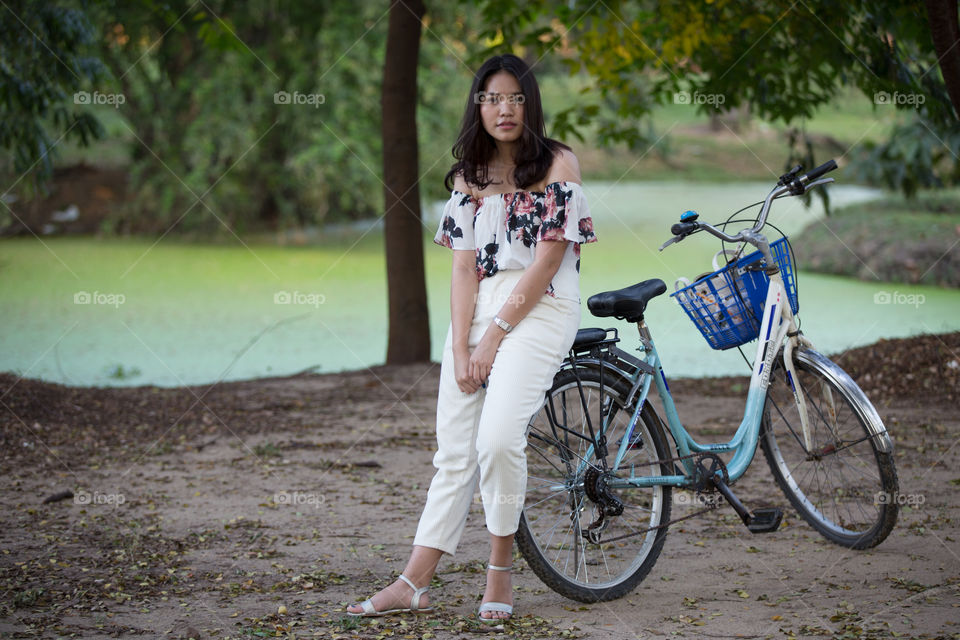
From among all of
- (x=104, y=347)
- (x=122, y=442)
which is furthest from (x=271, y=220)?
(x=122, y=442)

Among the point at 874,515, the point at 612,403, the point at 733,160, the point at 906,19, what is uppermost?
the point at 733,160

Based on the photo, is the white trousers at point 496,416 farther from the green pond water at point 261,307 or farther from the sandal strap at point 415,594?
the green pond water at point 261,307

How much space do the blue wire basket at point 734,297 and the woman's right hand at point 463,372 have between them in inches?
25.8

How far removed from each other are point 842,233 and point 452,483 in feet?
29.5

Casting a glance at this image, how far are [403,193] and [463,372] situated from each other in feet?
11.5

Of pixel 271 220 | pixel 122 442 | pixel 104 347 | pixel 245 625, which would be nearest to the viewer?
pixel 245 625

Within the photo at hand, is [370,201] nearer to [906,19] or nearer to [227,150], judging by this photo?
[227,150]

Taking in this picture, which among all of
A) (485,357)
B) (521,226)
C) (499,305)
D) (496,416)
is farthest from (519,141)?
(496,416)

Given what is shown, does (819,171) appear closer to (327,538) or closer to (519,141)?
(519,141)

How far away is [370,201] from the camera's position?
1108 centimetres

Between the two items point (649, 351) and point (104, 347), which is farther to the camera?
point (104, 347)

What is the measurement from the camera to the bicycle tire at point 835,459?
9.42 ft

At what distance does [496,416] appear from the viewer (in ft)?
7.93

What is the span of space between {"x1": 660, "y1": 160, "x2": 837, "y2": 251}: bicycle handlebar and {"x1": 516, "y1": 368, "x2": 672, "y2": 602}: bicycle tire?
0.43 m
